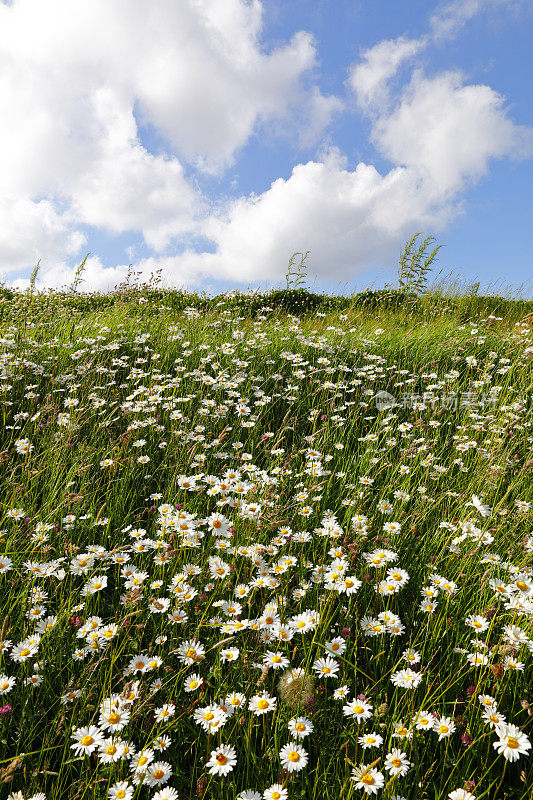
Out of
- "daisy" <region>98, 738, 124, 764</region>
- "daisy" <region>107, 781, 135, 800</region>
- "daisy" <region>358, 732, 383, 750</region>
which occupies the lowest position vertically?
"daisy" <region>107, 781, 135, 800</region>

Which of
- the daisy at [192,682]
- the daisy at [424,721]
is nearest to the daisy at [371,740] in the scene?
the daisy at [424,721]

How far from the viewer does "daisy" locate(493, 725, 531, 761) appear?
1.51 metres

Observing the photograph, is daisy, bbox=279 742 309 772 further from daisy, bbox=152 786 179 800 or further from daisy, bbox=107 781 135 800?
daisy, bbox=107 781 135 800

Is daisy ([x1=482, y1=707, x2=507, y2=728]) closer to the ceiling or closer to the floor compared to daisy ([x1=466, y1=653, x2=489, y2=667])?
closer to the floor

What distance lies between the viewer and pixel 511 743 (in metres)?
1.54

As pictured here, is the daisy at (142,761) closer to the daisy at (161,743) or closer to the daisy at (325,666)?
the daisy at (161,743)

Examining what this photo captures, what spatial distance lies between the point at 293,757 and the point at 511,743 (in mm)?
737

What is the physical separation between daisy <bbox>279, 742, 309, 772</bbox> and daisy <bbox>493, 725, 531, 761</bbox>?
0.63 meters

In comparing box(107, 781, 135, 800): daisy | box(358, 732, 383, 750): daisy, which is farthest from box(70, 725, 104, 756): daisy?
box(358, 732, 383, 750): daisy

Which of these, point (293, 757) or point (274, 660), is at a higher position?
point (274, 660)

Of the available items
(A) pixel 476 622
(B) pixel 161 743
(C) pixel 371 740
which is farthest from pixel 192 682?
(A) pixel 476 622

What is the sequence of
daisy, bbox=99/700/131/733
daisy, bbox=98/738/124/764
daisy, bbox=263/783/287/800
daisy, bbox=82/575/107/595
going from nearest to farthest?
daisy, bbox=263/783/287/800 < daisy, bbox=98/738/124/764 < daisy, bbox=99/700/131/733 < daisy, bbox=82/575/107/595

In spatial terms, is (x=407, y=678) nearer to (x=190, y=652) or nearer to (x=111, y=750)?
(x=190, y=652)

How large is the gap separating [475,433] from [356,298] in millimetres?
8154
